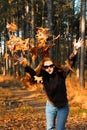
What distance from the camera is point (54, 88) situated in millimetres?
6883

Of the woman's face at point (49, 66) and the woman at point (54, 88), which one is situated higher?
the woman's face at point (49, 66)

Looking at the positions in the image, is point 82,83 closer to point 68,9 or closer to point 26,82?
point 26,82

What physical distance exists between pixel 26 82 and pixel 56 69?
0.61m

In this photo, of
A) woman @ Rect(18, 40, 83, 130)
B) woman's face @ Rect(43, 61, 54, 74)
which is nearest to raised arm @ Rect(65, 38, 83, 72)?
woman @ Rect(18, 40, 83, 130)

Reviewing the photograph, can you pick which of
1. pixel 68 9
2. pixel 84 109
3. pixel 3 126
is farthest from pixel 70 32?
pixel 3 126

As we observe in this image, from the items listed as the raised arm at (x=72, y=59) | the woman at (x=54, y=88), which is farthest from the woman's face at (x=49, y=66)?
the raised arm at (x=72, y=59)

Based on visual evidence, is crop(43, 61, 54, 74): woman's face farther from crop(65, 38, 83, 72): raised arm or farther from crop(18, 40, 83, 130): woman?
crop(65, 38, 83, 72): raised arm

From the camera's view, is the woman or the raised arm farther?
the raised arm

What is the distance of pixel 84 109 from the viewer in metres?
14.4

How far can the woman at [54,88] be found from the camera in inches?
271

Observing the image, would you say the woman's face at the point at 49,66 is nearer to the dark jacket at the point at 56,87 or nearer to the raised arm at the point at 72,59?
the dark jacket at the point at 56,87

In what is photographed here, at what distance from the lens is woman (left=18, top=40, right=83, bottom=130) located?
688 cm

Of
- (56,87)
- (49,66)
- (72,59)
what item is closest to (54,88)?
(56,87)

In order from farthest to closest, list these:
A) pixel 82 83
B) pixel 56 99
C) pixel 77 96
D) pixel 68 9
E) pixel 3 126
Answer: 1. pixel 68 9
2. pixel 82 83
3. pixel 77 96
4. pixel 3 126
5. pixel 56 99
